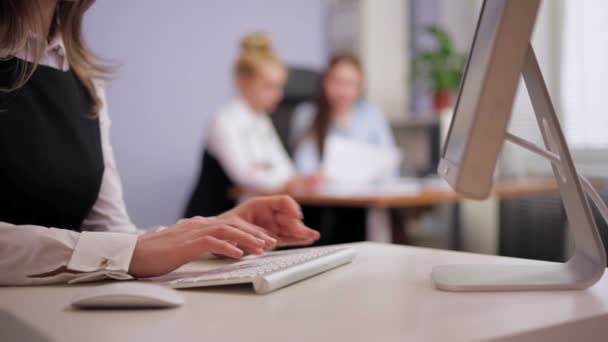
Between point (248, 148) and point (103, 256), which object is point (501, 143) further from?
point (248, 148)

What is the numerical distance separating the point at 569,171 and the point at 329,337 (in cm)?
36

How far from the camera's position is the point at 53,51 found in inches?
42.6

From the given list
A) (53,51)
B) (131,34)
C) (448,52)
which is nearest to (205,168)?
(131,34)

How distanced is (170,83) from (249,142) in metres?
0.63

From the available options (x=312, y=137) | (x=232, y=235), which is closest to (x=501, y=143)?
(x=232, y=235)

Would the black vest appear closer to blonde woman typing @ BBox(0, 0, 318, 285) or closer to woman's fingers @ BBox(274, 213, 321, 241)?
blonde woman typing @ BBox(0, 0, 318, 285)

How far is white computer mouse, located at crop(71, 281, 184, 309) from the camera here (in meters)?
0.62

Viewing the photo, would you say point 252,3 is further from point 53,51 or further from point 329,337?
point 329,337

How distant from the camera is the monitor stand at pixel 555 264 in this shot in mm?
709

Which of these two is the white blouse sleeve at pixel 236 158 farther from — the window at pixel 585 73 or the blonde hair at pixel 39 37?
the blonde hair at pixel 39 37

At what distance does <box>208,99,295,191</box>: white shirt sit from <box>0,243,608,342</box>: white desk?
2241 mm

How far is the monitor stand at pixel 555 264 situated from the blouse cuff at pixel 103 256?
36cm

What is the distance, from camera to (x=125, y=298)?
24.5 inches

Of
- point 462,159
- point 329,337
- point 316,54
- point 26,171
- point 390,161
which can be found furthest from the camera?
point 316,54
